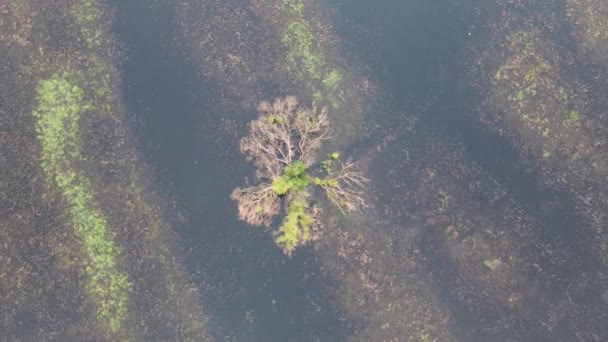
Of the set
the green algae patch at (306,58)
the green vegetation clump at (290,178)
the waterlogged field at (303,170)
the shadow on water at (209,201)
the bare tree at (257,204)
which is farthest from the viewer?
the green algae patch at (306,58)

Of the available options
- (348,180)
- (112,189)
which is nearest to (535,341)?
(348,180)

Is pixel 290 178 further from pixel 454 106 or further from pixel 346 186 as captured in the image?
pixel 454 106

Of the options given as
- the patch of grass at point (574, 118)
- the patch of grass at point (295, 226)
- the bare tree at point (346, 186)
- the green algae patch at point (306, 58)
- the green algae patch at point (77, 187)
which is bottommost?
the green algae patch at point (77, 187)

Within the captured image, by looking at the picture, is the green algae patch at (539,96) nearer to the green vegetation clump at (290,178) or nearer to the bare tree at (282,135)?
the bare tree at (282,135)

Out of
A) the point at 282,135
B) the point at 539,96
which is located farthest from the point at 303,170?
the point at 539,96

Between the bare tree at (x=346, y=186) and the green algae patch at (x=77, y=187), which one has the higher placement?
the bare tree at (x=346, y=186)

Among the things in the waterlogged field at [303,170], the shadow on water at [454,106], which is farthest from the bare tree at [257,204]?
the shadow on water at [454,106]
